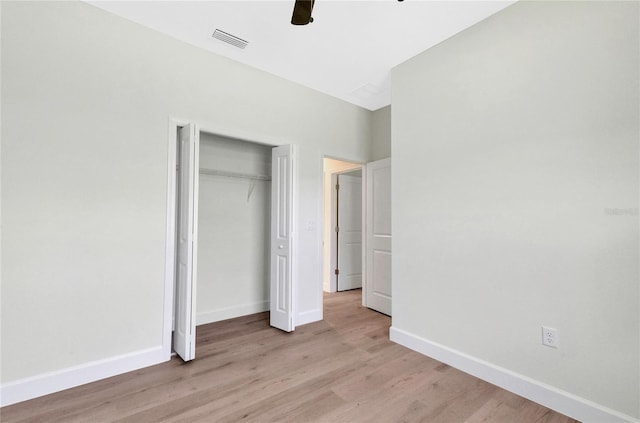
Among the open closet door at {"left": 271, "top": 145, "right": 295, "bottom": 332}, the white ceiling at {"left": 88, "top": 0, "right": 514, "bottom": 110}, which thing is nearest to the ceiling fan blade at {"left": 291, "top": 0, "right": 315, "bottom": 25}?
the white ceiling at {"left": 88, "top": 0, "right": 514, "bottom": 110}

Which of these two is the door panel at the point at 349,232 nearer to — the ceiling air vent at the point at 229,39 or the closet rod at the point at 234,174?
the closet rod at the point at 234,174

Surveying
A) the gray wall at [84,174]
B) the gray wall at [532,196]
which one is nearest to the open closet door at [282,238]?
the gray wall at [84,174]

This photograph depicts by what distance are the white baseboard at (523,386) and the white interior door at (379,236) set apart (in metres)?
1.10

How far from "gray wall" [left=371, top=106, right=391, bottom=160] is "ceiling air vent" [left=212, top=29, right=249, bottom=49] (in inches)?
83.4

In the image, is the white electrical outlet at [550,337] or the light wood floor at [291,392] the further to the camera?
the white electrical outlet at [550,337]

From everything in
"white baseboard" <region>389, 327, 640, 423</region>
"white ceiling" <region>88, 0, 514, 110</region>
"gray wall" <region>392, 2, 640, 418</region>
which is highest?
"white ceiling" <region>88, 0, 514, 110</region>

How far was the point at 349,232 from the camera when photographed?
17.2 feet

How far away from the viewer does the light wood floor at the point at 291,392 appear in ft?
6.15

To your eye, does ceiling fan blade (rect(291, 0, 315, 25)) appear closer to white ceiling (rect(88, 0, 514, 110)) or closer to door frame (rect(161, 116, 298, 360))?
white ceiling (rect(88, 0, 514, 110))

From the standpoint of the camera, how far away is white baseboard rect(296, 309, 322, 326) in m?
3.46

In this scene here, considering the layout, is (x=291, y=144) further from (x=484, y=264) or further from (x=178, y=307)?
(x=484, y=264)

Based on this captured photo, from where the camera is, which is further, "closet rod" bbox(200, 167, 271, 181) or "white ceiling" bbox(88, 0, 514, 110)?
"closet rod" bbox(200, 167, 271, 181)

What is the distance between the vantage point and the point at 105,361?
7.58ft

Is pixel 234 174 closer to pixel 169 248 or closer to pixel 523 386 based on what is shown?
pixel 169 248
